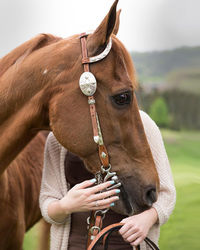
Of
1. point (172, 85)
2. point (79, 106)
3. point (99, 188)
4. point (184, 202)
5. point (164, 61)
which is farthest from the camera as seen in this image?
Answer: point (164, 61)

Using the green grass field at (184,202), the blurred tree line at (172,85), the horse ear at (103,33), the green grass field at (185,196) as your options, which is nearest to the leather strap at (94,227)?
the horse ear at (103,33)

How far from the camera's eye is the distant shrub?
7.34m

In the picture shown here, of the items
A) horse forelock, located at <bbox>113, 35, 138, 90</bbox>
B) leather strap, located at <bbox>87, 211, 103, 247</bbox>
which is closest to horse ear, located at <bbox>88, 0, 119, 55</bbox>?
horse forelock, located at <bbox>113, 35, 138, 90</bbox>

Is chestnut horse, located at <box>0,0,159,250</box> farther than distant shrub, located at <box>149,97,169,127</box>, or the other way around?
distant shrub, located at <box>149,97,169,127</box>

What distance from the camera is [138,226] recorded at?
163 cm

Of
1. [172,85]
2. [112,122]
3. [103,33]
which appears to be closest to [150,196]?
[112,122]

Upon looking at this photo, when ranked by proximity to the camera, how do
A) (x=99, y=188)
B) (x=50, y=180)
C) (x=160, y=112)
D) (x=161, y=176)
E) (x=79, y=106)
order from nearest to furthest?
(x=99, y=188) → (x=79, y=106) → (x=161, y=176) → (x=50, y=180) → (x=160, y=112)

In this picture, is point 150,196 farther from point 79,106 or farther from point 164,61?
point 164,61

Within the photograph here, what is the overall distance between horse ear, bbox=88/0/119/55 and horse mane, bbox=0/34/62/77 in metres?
0.30

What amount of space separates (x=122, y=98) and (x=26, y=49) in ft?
2.05

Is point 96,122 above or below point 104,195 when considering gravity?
above

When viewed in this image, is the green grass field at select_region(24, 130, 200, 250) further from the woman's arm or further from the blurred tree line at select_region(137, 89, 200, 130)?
the woman's arm

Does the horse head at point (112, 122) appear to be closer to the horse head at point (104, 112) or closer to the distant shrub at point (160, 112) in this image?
the horse head at point (104, 112)

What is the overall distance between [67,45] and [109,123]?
18.4 inches
